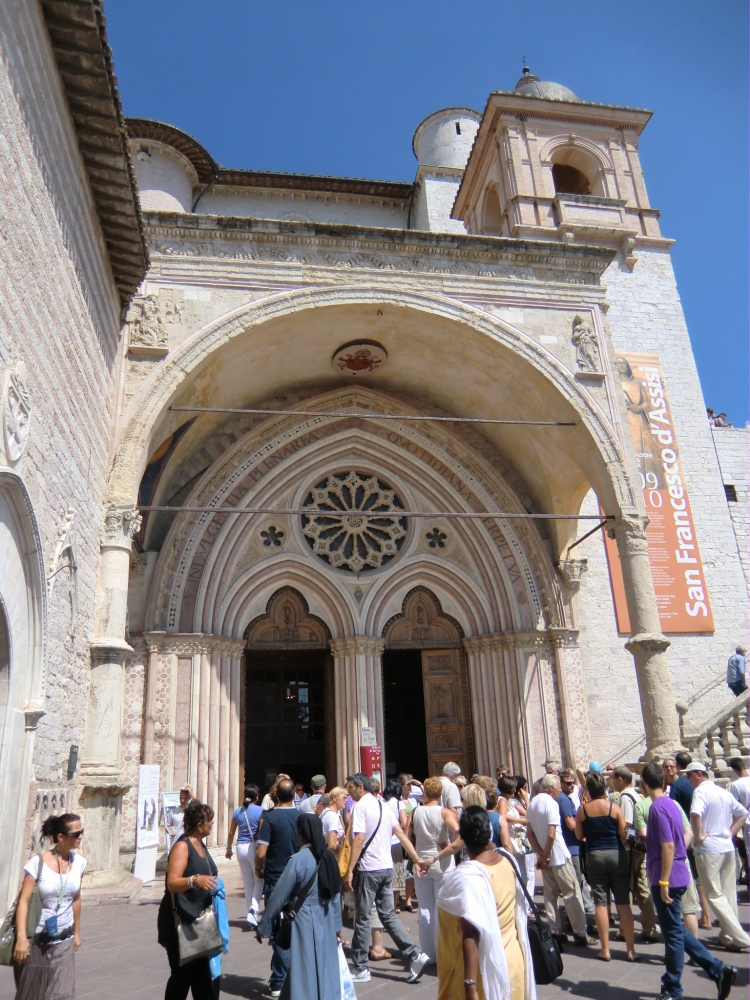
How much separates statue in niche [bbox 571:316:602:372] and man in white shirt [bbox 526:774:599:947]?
7.53 metres

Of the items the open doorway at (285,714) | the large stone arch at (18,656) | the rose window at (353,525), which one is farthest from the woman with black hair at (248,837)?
the rose window at (353,525)

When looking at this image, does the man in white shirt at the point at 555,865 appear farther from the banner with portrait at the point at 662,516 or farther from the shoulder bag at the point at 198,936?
the banner with portrait at the point at 662,516

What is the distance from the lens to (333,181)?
763 inches

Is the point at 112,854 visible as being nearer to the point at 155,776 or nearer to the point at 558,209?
the point at 155,776

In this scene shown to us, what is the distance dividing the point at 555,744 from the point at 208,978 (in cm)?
957

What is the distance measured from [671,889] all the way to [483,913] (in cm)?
250

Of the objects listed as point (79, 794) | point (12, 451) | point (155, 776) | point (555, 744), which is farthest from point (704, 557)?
point (12, 451)

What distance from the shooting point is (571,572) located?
13.2 metres

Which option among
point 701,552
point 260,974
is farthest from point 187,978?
point 701,552

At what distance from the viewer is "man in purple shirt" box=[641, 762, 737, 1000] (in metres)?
4.37

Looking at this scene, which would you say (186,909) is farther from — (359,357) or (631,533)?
(359,357)

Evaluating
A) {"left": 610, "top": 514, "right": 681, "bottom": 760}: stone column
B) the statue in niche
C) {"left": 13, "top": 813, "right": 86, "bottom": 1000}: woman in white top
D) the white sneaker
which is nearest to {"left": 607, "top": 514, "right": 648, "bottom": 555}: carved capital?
{"left": 610, "top": 514, "right": 681, "bottom": 760}: stone column

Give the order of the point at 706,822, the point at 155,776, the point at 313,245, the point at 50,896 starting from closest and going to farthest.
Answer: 1. the point at 50,896
2. the point at 706,822
3. the point at 155,776
4. the point at 313,245

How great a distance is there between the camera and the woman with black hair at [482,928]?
9.36 feet
